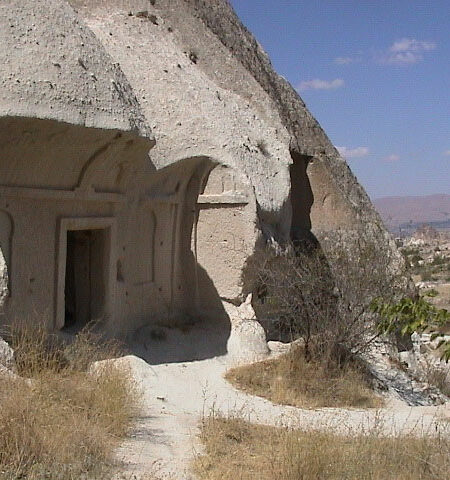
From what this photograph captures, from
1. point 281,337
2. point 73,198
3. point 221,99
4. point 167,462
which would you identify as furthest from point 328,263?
point 167,462

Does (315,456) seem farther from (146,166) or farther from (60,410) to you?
(146,166)

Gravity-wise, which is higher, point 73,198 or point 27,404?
point 73,198

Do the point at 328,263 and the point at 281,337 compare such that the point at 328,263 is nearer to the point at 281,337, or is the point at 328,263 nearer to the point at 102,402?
the point at 281,337

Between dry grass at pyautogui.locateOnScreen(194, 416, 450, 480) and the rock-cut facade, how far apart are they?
9.61 ft

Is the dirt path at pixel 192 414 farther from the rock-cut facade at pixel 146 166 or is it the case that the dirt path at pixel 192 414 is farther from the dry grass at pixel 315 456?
the rock-cut facade at pixel 146 166

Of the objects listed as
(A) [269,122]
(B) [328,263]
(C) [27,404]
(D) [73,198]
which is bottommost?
(C) [27,404]

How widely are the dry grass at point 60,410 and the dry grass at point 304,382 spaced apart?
1.99 m

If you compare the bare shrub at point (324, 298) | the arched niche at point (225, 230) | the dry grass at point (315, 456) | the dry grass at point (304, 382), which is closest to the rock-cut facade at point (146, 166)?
the arched niche at point (225, 230)

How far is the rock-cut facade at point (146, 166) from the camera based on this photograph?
8.59 metres

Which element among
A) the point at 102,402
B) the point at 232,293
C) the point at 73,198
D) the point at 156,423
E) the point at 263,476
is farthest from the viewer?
the point at 232,293

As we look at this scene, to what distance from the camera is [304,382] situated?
33.4ft

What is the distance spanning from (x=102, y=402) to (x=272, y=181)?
23.8 ft

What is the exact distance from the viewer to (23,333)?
8.20 metres

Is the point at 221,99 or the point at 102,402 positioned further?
the point at 221,99
